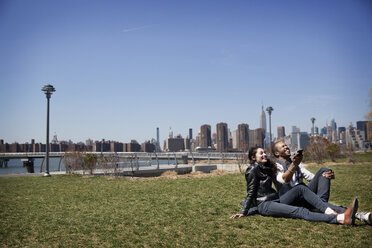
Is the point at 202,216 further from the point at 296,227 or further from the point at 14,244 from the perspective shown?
the point at 14,244

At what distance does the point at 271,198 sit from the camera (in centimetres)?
489

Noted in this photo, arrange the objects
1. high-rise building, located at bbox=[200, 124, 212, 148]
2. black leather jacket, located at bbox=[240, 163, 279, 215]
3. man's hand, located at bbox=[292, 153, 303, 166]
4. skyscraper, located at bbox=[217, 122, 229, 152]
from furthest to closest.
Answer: high-rise building, located at bbox=[200, 124, 212, 148], skyscraper, located at bbox=[217, 122, 229, 152], black leather jacket, located at bbox=[240, 163, 279, 215], man's hand, located at bbox=[292, 153, 303, 166]

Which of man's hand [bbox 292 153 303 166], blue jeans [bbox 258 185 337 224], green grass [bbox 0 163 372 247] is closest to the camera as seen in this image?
green grass [bbox 0 163 372 247]

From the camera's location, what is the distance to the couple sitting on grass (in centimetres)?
439

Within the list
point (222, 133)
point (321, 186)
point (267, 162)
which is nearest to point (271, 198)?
point (267, 162)

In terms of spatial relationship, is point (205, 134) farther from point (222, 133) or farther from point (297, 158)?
point (297, 158)

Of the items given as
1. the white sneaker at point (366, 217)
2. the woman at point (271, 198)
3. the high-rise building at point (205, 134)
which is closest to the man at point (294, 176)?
the woman at point (271, 198)

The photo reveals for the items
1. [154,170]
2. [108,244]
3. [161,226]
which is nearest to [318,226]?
[161,226]

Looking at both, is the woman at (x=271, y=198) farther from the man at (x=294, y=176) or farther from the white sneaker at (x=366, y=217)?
the white sneaker at (x=366, y=217)

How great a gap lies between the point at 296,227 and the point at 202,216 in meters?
1.60

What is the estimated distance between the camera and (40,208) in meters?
6.48

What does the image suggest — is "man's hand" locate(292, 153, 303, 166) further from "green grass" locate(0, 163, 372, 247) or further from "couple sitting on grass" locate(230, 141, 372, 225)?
"green grass" locate(0, 163, 372, 247)

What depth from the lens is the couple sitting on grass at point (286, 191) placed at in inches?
173

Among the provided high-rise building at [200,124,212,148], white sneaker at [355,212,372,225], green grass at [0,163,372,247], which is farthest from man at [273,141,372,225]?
high-rise building at [200,124,212,148]
